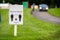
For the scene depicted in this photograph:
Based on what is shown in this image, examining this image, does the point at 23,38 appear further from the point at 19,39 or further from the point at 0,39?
the point at 0,39

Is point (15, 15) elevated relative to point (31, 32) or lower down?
elevated

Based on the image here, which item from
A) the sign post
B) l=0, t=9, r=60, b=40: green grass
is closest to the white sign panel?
the sign post

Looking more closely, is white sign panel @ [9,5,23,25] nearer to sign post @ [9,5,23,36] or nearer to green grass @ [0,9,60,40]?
sign post @ [9,5,23,36]

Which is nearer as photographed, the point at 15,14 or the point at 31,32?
the point at 15,14

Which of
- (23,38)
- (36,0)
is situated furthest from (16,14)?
(36,0)

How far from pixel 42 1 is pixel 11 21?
5856 cm

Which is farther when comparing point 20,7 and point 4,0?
point 4,0

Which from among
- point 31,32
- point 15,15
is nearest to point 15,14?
point 15,15

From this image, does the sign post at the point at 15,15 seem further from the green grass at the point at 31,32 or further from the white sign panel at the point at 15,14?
the green grass at the point at 31,32

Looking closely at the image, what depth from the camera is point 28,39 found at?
11.6 m

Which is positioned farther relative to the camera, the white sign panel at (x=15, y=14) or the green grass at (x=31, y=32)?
the green grass at (x=31, y=32)

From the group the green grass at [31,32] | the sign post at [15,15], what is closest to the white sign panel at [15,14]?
the sign post at [15,15]

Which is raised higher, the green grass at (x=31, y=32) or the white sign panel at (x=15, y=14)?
the white sign panel at (x=15, y=14)

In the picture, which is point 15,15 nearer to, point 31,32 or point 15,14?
point 15,14
